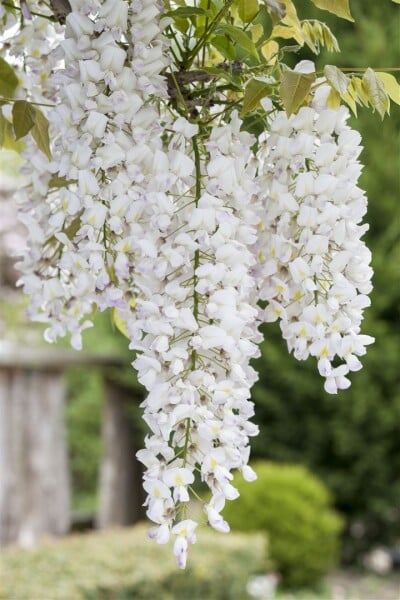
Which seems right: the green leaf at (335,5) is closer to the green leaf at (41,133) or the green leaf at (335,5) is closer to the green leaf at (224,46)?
the green leaf at (224,46)

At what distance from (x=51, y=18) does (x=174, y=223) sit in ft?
1.00

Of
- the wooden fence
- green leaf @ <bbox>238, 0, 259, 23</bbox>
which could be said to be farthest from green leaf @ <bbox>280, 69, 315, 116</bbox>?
the wooden fence

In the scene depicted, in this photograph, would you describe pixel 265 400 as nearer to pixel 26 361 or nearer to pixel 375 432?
pixel 375 432

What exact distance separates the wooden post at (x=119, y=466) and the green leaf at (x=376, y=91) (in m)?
6.72

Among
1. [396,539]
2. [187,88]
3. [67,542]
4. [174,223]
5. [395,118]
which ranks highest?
[395,118]

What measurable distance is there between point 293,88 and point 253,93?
48 millimetres

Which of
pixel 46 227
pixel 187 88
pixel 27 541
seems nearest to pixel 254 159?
pixel 187 88

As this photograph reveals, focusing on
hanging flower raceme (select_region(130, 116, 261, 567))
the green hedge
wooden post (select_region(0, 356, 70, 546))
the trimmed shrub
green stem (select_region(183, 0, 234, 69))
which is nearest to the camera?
hanging flower raceme (select_region(130, 116, 261, 567))

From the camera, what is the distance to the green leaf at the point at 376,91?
864 mm

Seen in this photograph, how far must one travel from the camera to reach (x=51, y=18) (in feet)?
3.34

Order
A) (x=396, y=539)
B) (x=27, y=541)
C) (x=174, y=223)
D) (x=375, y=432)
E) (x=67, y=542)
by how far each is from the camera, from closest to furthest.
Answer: (x=174, y=223)
(x=67, y=542)
(x=27, y=541)
(x=375, y=432)
(x=396, y=539)

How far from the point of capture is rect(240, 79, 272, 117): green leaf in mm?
863

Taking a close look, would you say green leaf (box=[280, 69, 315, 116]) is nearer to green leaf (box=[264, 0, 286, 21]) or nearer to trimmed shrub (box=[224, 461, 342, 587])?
green leaf (box=[264, 0, 286, 21])

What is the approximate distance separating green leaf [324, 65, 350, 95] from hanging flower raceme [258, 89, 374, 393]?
0.03 metres
